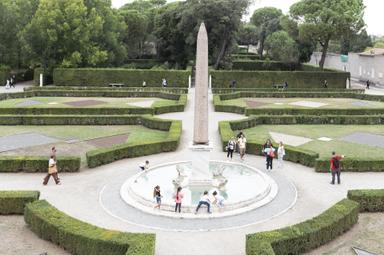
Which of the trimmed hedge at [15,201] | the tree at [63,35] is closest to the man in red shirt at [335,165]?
the trimmed hedge at [15,201]

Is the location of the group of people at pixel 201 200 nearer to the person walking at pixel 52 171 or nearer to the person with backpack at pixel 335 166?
the person walking at pixel 52 171

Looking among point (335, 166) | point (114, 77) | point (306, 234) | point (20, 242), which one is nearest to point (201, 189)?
point (335, 166)

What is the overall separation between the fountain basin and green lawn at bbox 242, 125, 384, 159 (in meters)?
5.98

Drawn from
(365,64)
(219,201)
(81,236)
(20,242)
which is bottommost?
(20,242)

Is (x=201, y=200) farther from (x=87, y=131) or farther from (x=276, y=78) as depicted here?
(x=276, y=78)

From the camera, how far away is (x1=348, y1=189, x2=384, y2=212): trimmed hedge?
18031mm

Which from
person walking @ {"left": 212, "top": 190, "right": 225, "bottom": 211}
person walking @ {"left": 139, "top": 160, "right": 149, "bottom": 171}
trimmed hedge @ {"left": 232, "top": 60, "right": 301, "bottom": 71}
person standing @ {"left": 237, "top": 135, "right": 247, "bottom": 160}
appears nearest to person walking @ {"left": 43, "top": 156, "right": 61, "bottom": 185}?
person walking @ {"left": 139, "top": 160, "right": 149, "bottom": 171}

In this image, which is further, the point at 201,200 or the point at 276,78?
the point at 276,78

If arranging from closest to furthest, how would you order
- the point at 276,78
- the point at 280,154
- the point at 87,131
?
the point at 280,154 → the point at 87,131 → the point at 276,78

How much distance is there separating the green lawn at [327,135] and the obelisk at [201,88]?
26.8ft

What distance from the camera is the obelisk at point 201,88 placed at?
67.2ft

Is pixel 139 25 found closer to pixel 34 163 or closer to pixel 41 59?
pixel 41 59

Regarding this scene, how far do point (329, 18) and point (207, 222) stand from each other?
47483 millimetres

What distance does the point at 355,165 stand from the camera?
77.0 feet
